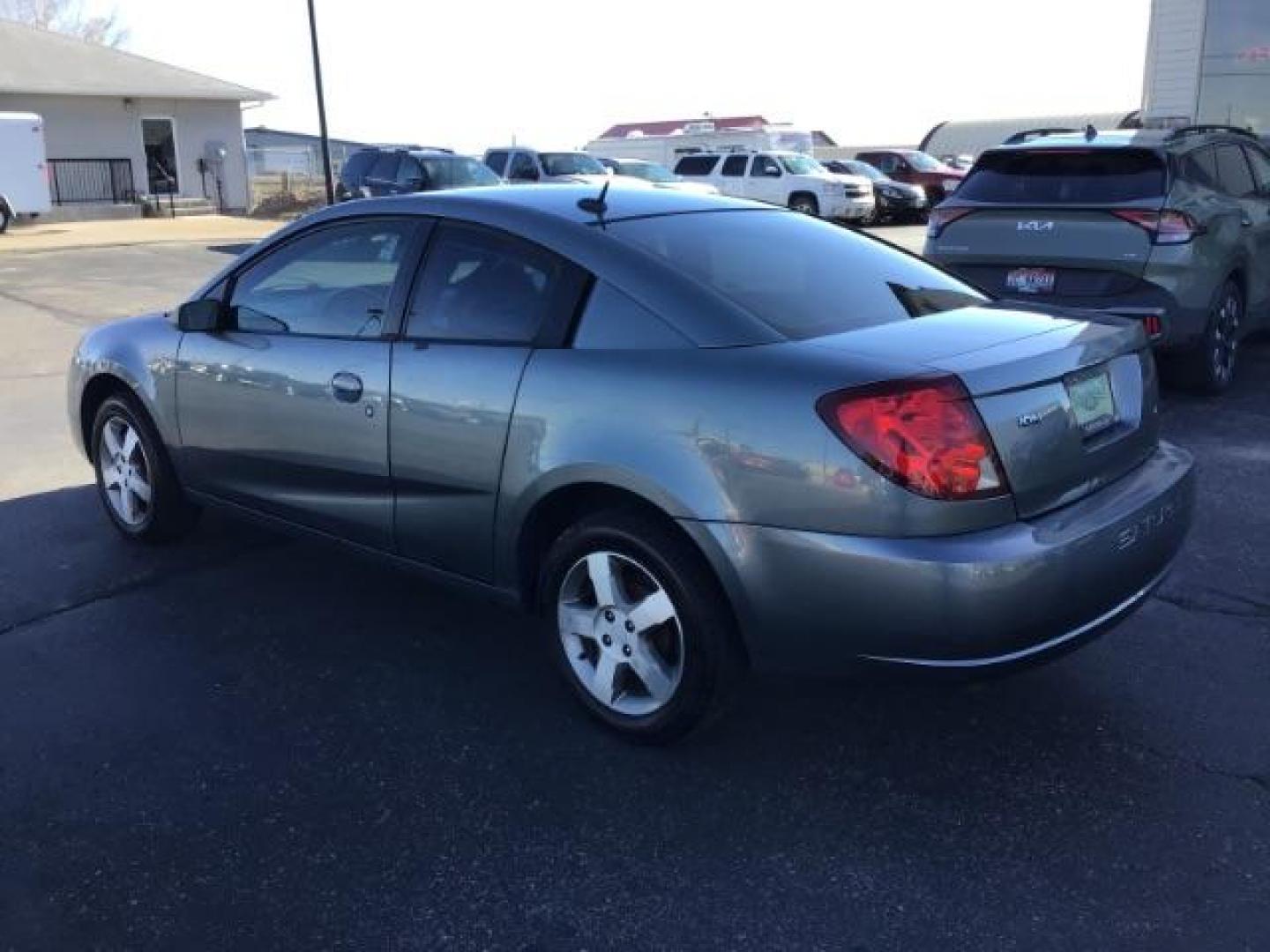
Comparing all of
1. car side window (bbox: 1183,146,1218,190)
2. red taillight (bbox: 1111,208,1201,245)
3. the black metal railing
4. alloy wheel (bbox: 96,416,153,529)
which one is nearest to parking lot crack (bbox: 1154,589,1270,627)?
red taillight (bbox: 1111,208,1201,245)

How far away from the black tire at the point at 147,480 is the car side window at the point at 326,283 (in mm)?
771

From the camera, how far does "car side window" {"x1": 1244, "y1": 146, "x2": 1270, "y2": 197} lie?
8453 mm

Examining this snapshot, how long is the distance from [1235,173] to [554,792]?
7.12 m

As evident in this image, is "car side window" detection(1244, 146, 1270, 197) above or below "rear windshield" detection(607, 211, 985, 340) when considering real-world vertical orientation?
above

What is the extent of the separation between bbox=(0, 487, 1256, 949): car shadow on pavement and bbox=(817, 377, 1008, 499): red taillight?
1.77ft

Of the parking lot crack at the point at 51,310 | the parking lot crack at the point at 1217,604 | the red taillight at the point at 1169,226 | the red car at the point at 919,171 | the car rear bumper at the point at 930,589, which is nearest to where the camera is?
the car rear bumper at the point at 930,589

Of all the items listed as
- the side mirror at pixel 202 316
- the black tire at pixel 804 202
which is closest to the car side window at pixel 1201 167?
the side mirror at pixel 202 316

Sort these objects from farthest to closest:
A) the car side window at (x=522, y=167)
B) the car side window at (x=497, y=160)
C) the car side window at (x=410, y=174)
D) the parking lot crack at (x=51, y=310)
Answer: the car side window at (x=497, y=160) < the car side window at (x=522, y=167) < the car side window at (x=410, y=174) < the parking lot crack at (x=51, y=310)

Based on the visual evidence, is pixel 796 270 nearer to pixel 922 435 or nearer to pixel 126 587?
pixel 922 435

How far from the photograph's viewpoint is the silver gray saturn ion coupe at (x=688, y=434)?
296 cm

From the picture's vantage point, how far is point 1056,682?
3859 millimetres

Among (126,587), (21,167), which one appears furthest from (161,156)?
(126,587)

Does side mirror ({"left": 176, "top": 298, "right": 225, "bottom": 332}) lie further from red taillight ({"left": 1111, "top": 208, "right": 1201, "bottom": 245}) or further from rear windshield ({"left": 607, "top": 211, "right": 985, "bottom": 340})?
red taillight ({"left": 1111, "top": 208, "right": 1201, "bottom": 245})

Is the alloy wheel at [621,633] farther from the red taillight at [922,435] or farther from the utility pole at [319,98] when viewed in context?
the utility pole at [319,98]
